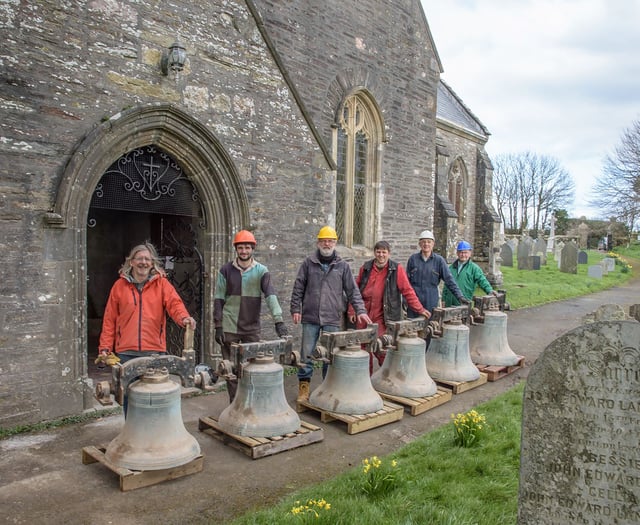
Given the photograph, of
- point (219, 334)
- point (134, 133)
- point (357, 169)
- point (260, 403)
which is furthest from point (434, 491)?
point (357, 169)

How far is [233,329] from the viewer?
6.00 m

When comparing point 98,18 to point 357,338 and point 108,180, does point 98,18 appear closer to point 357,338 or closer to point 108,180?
point 108,180

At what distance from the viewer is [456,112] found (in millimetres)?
22828

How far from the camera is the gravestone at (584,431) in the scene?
9.59 feet

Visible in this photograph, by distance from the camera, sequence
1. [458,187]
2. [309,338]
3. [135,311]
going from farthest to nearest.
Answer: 1. [458,187]
2. [309,338]
3. [135,311]

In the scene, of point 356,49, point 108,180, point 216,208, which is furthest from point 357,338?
point 356,49

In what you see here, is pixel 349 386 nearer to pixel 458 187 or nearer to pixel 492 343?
pixel 492 343

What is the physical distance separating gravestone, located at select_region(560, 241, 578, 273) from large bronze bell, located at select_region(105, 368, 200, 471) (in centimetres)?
2534

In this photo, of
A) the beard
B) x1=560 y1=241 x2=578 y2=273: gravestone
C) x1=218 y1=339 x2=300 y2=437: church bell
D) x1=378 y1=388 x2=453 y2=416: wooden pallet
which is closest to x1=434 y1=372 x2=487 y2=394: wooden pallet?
x1=378 y1=388 x2=453 y2=416: wooden pallet

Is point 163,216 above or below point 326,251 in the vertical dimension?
above

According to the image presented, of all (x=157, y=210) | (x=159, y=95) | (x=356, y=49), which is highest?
(x=356, y=49)

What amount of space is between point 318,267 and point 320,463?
245 cm

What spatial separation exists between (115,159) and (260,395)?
3.30 meters

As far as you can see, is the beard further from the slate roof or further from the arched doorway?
the slate roof
